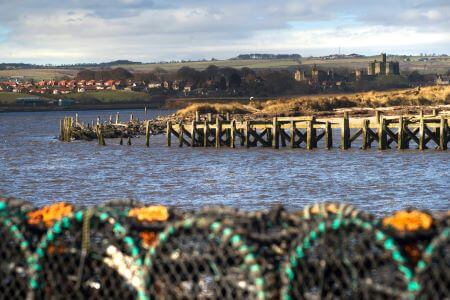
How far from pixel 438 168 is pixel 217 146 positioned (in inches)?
669

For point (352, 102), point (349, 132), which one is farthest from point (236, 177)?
point (352, 102)

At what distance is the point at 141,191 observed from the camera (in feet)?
105

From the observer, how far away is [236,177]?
120ft

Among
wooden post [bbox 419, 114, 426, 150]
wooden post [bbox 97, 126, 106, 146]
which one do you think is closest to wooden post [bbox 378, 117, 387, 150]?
wooden post [bbox 419, 114, 426, 150]

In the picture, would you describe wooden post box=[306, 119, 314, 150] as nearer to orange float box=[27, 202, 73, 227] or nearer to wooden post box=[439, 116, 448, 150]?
wooden post box=[439, 116, 448, 150]

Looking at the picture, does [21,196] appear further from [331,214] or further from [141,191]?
[331,214]

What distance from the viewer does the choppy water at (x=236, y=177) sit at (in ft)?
93.9

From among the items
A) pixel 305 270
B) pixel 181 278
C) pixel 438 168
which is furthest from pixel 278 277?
pixel 438 168

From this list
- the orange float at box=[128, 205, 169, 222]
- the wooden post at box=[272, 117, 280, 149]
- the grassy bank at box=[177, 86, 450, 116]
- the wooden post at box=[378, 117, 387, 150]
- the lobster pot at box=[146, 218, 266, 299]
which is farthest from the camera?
the grassy bank at box=[177, 86, 450, 116]

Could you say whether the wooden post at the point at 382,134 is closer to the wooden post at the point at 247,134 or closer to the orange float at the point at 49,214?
the wooden post at the point at 247,134

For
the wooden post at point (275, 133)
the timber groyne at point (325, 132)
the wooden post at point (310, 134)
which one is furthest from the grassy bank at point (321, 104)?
the wooden post at point (310, 134)

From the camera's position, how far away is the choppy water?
28.6 metres

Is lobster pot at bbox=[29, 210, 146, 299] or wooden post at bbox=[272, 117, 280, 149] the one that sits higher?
lobster pot at bbox=[29, 210, 146, 299]

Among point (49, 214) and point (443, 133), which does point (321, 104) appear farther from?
point (49, 214)
